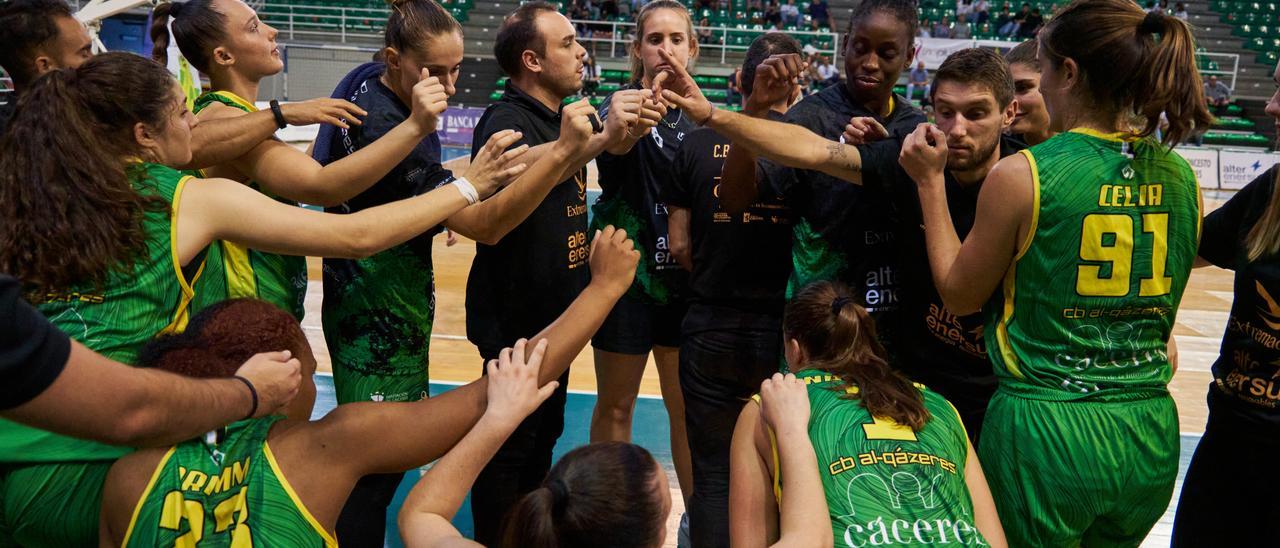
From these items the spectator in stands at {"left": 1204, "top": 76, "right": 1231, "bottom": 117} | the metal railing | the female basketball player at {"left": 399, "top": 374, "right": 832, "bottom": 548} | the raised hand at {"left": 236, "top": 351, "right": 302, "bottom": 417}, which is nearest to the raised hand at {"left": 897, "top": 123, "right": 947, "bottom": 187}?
the female basketball player at {"left": 399, "top": 374, "right": 832, "bottom": 548}

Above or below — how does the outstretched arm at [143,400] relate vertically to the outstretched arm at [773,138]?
below

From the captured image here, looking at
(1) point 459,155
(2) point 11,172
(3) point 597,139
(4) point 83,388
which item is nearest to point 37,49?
(2) point 11,172

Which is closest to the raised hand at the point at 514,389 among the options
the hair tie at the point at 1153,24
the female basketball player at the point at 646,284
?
the hair tie at the point at 1153,24

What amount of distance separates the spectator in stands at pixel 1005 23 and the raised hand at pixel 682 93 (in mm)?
24220

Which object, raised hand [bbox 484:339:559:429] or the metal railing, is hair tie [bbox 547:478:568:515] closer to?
raised hand [bbox 484:339:559:429]

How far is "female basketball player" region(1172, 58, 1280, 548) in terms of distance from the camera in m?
2.61

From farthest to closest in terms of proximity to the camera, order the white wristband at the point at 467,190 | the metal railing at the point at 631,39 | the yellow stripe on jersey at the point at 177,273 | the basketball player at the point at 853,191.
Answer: the metal railing at the point at 631,39
the basketball player at the point at 853,191
the white wristband at the point at 467,190
the yellow stripe on jersey at the point at 177,273

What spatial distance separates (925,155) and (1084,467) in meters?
0.91

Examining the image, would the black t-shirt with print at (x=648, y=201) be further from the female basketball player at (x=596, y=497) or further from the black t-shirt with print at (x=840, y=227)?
the female basketball player at (x=596, y=497)

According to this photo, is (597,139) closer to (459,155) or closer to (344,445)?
(344,445)

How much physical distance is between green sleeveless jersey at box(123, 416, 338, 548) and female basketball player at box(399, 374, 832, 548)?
0.83 feet

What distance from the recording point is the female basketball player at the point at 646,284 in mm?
4348

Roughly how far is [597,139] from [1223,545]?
2115mm

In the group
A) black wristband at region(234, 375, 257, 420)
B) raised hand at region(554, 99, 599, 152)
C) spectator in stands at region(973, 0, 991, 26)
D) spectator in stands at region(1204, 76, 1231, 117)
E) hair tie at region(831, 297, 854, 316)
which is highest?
spectator in stands at region(973, 0, 991, 26)
